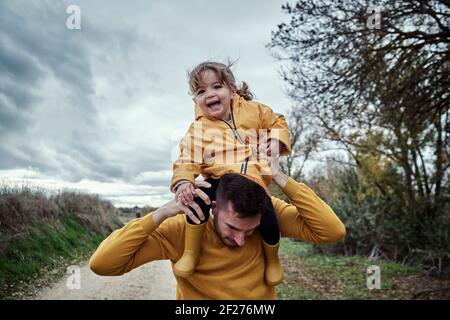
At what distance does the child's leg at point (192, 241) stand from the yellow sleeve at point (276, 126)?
1.31 feet

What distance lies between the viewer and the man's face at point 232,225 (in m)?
1.82

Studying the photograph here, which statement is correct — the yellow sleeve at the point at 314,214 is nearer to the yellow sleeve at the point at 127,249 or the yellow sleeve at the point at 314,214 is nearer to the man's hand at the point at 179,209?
the man's hand at the point at 179,209

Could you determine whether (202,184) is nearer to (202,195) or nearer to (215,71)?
(202,195)

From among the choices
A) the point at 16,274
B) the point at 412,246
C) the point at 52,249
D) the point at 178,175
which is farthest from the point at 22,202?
the point at 412,246

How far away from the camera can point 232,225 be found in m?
1.87

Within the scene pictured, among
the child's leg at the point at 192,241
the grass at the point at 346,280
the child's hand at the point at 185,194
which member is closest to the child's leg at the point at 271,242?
the child's leg at the point at 192,241

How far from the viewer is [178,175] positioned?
1929mm

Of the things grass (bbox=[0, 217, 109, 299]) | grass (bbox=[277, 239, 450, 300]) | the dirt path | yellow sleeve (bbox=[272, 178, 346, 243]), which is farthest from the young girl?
grass (bbox=[0, 217, 109, 299])

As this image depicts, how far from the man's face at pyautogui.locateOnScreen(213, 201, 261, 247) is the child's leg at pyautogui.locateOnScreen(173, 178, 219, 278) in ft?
0.22

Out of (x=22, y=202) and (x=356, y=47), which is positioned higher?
(x=356, y=47)

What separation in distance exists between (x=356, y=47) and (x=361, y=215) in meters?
6.38

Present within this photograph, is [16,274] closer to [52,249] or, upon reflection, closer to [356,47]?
[52,249]

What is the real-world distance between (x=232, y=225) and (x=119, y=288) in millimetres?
6710

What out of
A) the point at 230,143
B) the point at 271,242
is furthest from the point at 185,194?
the point at 271,242
